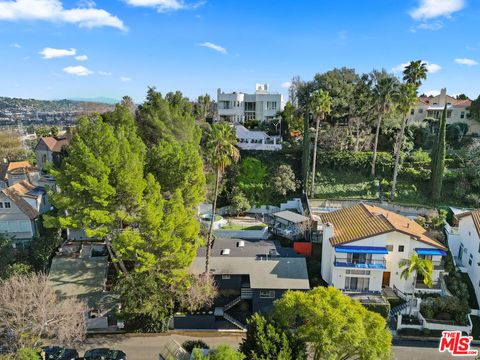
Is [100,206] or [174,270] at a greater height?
[100,206]

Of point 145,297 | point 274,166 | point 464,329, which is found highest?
point 274,166

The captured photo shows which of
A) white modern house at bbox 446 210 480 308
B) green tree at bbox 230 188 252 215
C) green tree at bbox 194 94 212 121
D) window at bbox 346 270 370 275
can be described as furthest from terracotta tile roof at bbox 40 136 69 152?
white modern house at bbox 446 210 480 308

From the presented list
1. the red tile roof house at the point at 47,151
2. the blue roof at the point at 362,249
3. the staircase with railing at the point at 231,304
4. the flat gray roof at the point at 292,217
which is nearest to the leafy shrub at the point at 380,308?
the blue roof at the point at 362,249

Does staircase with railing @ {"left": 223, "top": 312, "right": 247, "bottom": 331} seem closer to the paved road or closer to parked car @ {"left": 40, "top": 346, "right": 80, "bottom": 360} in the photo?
the paved road

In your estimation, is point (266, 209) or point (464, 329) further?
point (266, 209)

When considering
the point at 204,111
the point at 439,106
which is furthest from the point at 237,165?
the point at 439,106

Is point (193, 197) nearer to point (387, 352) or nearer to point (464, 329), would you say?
point (387, 352)

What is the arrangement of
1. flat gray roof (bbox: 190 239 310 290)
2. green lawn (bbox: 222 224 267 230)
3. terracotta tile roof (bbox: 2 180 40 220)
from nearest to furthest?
flat gray roof (bbox: 190 239 310 290) → terracotta tile roof (bbox: 2 180 40 220) → green lawn (bbox: 222 224 267 230)
